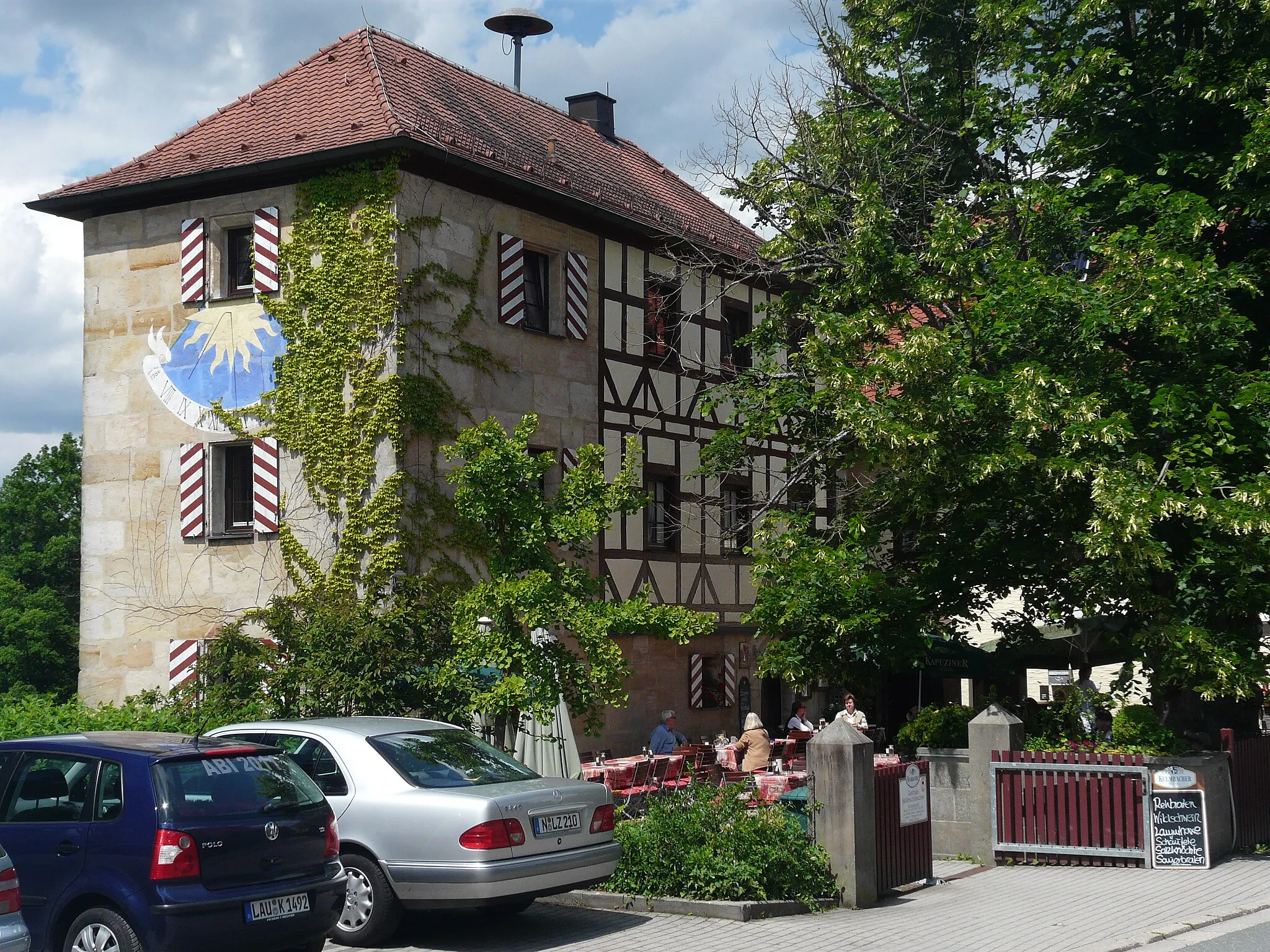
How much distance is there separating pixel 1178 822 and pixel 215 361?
47.0 ft

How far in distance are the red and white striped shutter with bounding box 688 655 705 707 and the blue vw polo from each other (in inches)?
675

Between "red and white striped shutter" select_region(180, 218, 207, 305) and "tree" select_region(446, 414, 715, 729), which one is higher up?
"red and white striped shutter" select_region(180, 218, 207, 305)

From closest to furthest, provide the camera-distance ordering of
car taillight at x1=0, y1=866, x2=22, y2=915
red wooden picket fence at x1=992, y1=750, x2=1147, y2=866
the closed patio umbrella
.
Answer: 1. car taillight at x1=0, y1=866, x2=22, y2=915
2. red wooden picket fence at x1=992, y1=750, x2=1147, y2=866
3. the closed patio umbrella

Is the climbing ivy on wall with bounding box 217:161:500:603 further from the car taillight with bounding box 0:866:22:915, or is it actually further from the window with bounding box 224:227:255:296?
the car taillight with bounding box 0:866:22:915

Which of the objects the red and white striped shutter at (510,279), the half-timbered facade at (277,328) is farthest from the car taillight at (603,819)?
the red and white striped shutter at (510,279)

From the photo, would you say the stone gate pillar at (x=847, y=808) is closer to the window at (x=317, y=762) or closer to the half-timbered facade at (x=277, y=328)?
the window at (x=317, y=762)

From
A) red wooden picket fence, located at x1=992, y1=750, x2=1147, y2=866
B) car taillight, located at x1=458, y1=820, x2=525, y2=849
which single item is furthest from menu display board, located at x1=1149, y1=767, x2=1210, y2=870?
car taillight, located at x1=458, y1=820, x2=525, y2=849

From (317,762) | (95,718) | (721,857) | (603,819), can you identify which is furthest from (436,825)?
(95,718)

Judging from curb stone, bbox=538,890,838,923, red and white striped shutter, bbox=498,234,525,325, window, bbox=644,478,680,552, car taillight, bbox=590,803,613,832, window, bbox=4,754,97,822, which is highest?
red and white striped shutter, bbox=498,234,525,325

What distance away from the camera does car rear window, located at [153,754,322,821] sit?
8273mm

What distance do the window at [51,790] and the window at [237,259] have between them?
1367 centimetres

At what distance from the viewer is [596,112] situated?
30453 mm

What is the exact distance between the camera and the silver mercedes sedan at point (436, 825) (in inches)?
374

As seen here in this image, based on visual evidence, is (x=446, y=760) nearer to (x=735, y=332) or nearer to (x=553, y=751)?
(x=553, y=751)
